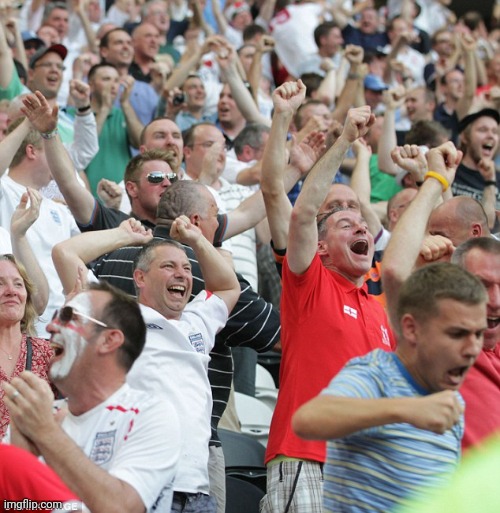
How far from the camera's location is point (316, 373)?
4.96 m

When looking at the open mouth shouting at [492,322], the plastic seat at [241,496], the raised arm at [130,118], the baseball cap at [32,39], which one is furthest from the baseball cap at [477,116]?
the open mouth shouting at [492,322]

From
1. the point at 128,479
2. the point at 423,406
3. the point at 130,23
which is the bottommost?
the point at 128,479

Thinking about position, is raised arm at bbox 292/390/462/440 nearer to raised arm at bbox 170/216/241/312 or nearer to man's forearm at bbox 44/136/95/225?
raised arm at bbox 170/216/241/312

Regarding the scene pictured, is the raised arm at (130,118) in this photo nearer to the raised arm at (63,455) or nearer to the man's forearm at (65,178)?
the man's forearm at (65,178)

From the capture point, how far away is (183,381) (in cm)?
484

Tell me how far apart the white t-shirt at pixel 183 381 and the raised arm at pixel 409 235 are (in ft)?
3.41

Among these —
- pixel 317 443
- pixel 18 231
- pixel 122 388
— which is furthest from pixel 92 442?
pixel 18 231

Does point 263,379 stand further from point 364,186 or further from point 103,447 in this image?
point 103,447

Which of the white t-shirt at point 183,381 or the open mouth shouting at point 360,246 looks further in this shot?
the open mouth shouting at point 360,246

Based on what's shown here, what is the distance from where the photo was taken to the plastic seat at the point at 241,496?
571cm

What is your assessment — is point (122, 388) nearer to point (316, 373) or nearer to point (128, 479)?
point (128, 479)

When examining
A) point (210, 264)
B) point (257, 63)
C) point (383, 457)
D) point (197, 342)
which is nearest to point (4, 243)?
point (210, 264)

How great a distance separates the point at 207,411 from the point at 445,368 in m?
1.62

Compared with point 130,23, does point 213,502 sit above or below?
below
